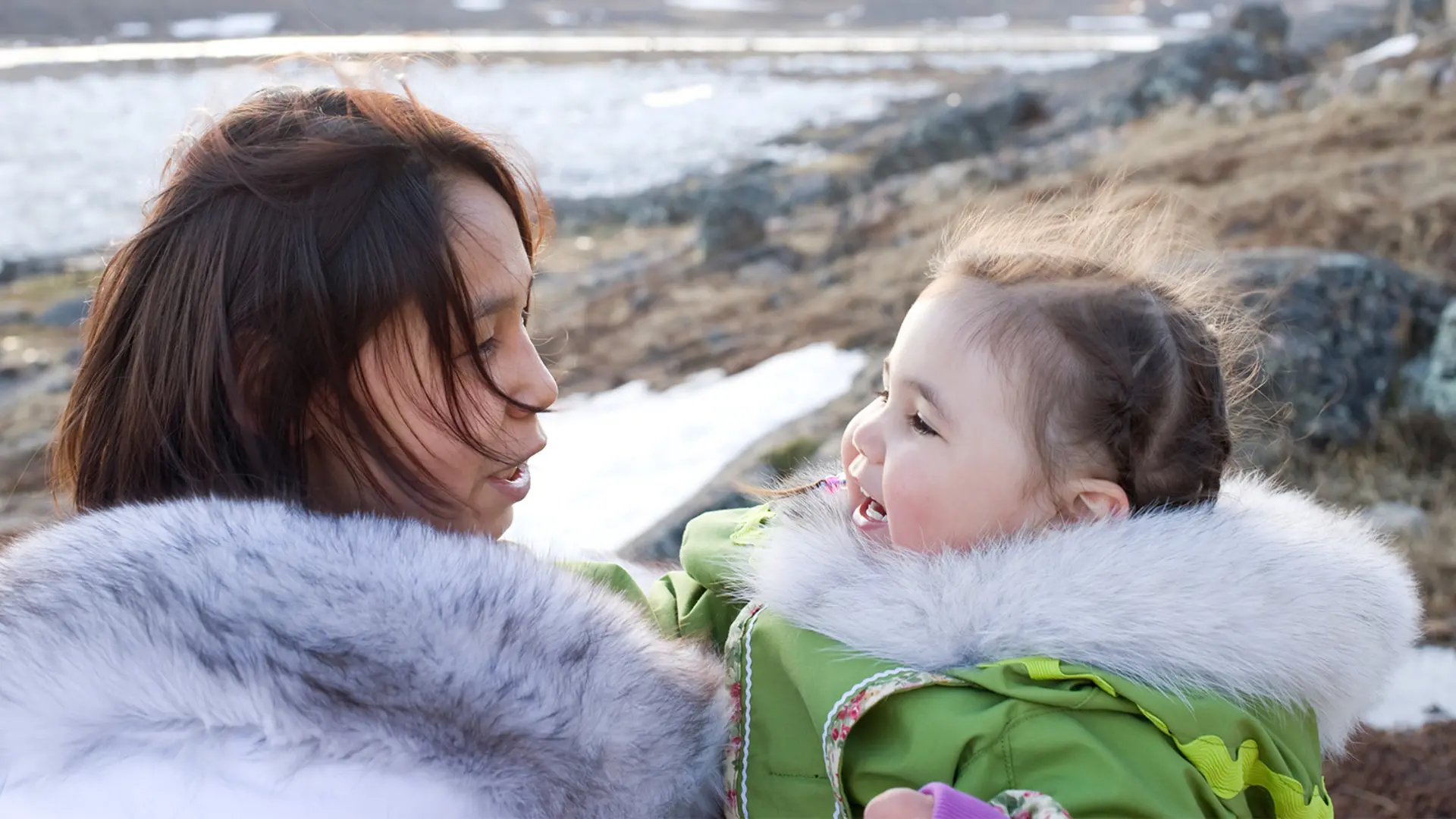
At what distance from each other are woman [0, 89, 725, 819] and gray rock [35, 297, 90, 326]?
6.96 metres

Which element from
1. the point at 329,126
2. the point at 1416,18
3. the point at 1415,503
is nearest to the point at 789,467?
the point at 1415,503

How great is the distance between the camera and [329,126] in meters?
1.42

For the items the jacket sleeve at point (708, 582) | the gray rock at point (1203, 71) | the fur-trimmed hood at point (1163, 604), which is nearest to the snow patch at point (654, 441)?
the jacket sleeve at point (708, 582)

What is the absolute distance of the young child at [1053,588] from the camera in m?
1.23

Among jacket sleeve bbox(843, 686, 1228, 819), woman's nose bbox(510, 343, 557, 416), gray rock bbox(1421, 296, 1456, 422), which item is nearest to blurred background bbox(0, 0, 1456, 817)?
gray rock bbox(1421, 296, 1456, 422)

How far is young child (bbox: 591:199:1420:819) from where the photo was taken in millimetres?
1226

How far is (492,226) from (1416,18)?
48.7 feet

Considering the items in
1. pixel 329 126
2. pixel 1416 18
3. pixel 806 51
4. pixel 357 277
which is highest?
pixel 329 126

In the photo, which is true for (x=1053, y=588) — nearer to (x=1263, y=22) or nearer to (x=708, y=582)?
(x=708, y=582)

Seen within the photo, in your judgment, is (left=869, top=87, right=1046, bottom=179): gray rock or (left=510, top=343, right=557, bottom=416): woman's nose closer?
(left=510, top=343, right=557, bottom=416): woman's nose

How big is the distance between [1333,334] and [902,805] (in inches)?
126

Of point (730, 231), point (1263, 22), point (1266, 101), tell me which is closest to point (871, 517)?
point (730, 231)

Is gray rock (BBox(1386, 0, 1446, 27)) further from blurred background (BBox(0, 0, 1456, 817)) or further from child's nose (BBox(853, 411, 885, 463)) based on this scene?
child's nose (BBox(853, 411, 885, 463))

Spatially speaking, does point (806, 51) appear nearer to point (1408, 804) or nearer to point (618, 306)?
point (618, 306)
